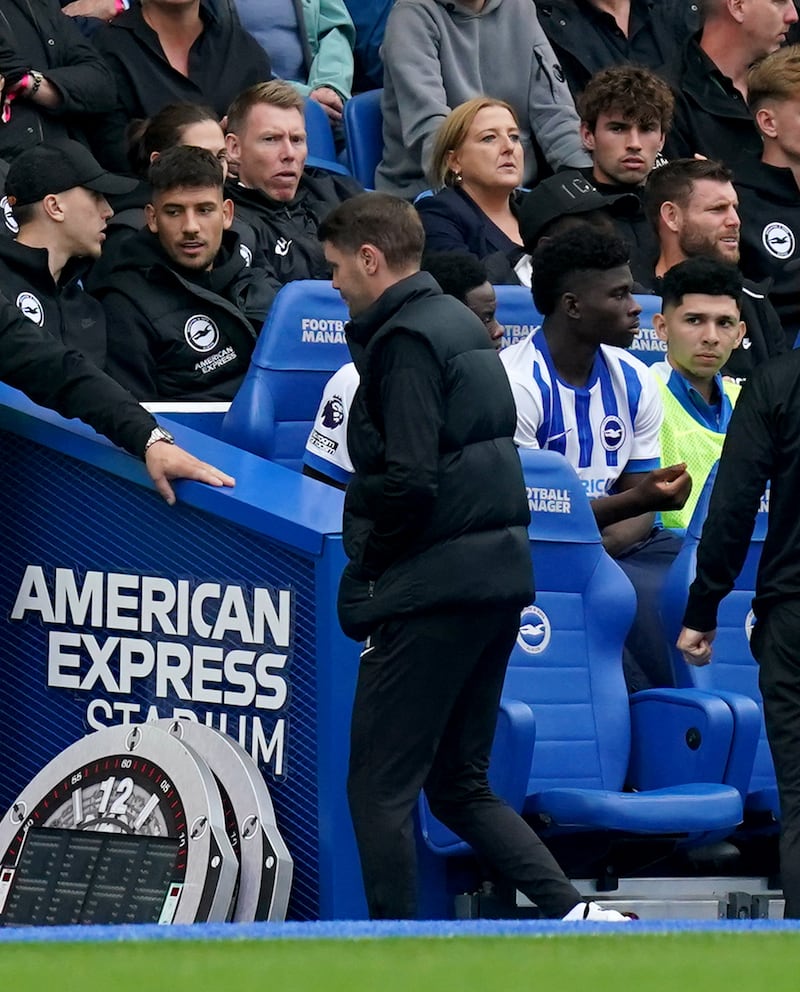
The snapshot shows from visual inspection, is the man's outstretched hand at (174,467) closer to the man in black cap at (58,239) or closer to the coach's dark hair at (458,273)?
the man in black cap at (58,239)

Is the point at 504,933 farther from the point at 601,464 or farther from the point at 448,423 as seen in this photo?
the point at 601,464

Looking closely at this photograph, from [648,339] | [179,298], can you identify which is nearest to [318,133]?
[648,339]

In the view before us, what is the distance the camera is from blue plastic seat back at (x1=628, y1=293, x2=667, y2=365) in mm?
7320

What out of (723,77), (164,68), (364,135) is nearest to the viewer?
(164,68)

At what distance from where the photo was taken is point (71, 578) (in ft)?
18.1

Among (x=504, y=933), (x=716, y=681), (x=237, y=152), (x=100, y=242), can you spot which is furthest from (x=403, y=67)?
(x=504, y=933)

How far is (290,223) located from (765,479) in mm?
3053

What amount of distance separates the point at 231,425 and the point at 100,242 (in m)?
0.77

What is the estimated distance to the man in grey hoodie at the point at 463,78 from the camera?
8.48 m

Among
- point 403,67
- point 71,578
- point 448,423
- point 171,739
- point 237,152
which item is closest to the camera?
point 448,423

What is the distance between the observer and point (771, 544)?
16.6 ft

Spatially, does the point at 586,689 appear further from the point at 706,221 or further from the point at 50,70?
the point at 50,70

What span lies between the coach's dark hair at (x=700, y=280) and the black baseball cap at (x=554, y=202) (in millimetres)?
570

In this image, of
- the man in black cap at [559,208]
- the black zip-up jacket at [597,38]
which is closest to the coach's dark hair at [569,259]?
the man in black cap at [559,208]
